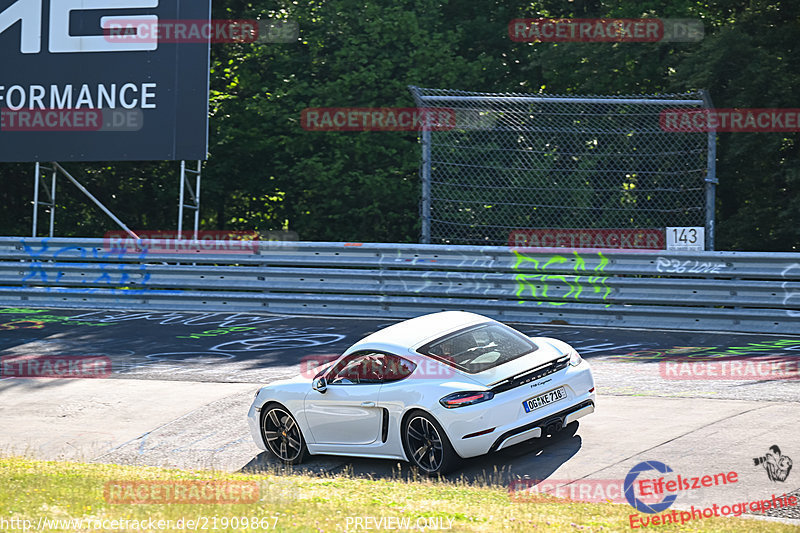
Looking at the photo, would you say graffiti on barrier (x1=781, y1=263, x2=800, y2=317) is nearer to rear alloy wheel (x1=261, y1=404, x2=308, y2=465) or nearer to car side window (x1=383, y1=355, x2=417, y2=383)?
car side window (x1=383, y1=355, x2=417, y2=383)

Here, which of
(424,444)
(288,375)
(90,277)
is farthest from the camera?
(90,277)

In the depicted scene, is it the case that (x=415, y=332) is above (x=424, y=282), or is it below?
below

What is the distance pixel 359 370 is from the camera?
9180 mm

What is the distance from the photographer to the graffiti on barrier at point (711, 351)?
1218 centimetres

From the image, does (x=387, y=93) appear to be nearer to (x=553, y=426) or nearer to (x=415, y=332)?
(x=415, y=332)

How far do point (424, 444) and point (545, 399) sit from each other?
110 centimetres

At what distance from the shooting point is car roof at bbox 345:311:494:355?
29.7 feet

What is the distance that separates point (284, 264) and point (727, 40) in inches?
381

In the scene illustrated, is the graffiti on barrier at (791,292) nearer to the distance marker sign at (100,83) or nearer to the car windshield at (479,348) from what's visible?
the car windshield at (479,348)

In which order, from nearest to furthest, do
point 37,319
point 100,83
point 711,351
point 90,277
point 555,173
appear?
point 711,351, point 37,319, point 90,277, point 555,173, point 100,83

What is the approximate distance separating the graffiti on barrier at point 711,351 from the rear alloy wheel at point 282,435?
15.0 feet

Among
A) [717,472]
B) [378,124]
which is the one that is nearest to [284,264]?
[378,124]

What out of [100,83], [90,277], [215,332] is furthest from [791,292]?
[100,83]

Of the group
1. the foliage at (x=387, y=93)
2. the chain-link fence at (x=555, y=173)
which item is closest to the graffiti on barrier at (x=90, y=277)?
the chain-link fence at (x=555, y=173)
